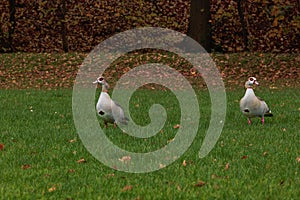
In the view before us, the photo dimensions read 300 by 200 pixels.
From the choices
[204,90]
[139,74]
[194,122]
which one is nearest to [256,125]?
[194,122]

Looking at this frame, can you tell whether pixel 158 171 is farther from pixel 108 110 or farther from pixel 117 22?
pixel 117 22

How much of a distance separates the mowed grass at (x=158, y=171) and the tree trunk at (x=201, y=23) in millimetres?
14054

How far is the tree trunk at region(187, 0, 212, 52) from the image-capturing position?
28.1m

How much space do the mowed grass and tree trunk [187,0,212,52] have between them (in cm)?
1405

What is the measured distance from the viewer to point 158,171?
8.11 m

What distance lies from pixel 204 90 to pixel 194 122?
8394mm

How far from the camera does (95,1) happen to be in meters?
38.0

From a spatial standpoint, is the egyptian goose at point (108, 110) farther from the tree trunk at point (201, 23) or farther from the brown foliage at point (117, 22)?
the brown foliage at point (117, 22)

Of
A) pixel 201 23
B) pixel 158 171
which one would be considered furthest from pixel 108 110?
pixel 201 23

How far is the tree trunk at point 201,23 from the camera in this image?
2811cm

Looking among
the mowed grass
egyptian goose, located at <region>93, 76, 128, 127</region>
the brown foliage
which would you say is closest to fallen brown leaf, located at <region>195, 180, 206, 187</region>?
the mowed grass

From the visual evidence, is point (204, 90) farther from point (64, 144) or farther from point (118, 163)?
point (118, 163)

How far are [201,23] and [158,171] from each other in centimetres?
2059

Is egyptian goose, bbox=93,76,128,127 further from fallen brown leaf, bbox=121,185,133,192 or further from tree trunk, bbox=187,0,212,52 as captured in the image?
tree trunk, bbox=187,0,212,52
